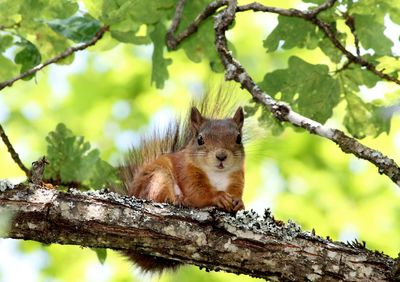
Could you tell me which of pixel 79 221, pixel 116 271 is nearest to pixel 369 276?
pixel 79 221

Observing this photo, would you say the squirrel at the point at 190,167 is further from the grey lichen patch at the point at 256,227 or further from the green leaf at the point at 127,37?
the green leaf at the point at 127,37

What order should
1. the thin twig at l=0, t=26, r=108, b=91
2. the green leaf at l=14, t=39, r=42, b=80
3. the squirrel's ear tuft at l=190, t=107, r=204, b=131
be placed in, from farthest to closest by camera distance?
1. the squirrel's ear tuft at l=190, t=107, r=204, b=131
2. the green leaf at l=14, t=39, r=42, b=80
3. the thin twig at l=0, t=26, r=108, b=91

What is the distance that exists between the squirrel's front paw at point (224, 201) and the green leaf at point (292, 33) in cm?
107

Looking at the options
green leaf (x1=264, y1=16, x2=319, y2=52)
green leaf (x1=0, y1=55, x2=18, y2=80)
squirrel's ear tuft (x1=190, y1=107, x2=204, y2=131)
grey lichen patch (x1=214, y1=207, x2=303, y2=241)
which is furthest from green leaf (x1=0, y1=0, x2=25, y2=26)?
grey lichen patch (x1=214, y1=207, x2=303, y2=241)

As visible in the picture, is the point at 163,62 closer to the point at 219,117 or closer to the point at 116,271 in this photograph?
the point at 219,117

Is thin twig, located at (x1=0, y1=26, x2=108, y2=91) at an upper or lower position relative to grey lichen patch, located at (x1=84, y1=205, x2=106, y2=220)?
upper

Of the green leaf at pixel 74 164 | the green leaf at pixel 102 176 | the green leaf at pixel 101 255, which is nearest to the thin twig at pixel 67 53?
the green leaf at pixel 74 164

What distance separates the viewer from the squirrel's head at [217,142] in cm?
479

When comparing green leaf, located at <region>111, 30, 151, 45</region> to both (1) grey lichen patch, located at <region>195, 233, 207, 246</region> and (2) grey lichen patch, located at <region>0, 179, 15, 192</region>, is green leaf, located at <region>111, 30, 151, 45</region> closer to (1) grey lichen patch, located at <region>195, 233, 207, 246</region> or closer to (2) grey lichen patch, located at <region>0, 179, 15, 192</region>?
(2) grey lichen patch, located at <region>0, 179, 15, 192</region>

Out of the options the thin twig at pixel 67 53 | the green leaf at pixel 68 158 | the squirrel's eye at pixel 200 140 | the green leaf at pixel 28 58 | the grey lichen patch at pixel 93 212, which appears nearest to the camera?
the grey lichen patch at pixel 93 212

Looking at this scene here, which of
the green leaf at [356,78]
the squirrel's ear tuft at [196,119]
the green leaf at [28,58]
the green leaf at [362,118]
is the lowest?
the green leaf at [28,58]

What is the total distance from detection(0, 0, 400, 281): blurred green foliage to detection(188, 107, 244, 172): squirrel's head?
0.73ft

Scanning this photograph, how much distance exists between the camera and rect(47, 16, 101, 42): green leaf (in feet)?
15.2

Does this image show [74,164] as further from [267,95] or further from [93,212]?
[267,95]
